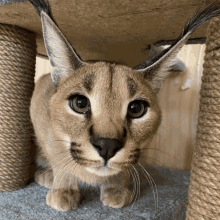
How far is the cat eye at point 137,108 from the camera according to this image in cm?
94

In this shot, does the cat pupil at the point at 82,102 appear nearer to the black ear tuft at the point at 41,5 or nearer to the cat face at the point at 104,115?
the cat face at the point at 104,115

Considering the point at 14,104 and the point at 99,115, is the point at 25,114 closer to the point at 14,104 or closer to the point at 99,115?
the point at 14,104

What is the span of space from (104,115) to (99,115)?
0.8 inches

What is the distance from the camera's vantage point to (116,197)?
1103 mm

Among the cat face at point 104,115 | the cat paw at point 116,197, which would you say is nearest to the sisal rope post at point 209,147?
the cat face at point 104,115

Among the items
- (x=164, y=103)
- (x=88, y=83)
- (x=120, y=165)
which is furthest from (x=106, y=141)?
(x=164, y=103)

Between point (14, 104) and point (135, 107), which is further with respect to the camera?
point (14, 104)

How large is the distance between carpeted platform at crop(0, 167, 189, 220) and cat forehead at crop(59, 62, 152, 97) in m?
0.57

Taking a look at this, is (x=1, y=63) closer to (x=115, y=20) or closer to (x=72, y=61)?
(x=72, y=61)

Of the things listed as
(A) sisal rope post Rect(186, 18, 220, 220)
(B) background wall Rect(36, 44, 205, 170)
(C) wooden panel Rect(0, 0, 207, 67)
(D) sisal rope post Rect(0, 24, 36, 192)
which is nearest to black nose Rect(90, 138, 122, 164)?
(A) sisal rope post Rect(186, 18, 220, 220)

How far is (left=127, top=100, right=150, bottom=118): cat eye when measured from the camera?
94 centimetres

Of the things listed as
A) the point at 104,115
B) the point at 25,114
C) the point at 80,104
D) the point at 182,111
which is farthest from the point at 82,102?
the point at 182,111

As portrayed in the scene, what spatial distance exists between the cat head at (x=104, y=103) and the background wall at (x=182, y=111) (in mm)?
996

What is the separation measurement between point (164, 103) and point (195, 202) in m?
1.36
